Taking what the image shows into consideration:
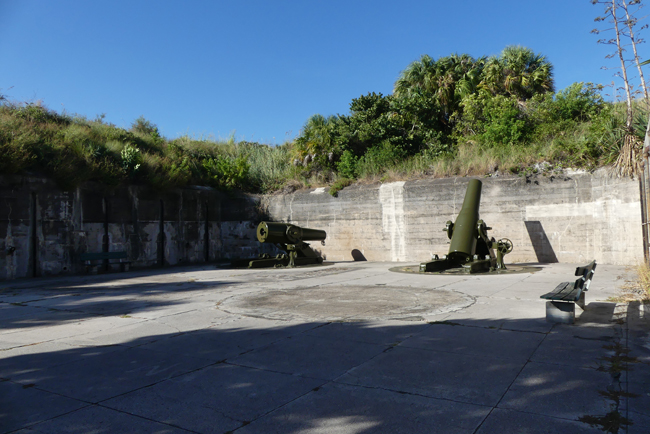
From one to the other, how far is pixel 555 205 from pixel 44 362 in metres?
13.8

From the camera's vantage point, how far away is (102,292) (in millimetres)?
8820

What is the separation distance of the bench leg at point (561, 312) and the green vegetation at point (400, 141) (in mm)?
8672

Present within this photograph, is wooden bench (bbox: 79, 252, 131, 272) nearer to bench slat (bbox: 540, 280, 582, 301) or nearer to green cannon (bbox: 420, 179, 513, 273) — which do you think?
green cannon (bbox: 420, 179, 513, 273)

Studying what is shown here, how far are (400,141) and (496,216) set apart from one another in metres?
7.90

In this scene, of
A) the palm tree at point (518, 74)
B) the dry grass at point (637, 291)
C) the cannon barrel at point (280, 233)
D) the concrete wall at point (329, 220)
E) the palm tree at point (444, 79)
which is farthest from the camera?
the palm tree at point (444, 79)

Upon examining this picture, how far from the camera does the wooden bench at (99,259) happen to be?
13117 millimetres

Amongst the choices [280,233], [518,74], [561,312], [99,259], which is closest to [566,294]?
[561,312]

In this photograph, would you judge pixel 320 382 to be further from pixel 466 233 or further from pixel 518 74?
pixel 518 74

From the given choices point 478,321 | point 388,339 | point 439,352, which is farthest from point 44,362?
point 478,321

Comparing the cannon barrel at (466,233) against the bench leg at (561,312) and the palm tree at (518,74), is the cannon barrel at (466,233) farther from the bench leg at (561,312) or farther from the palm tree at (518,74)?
the palm tree at (518,74)

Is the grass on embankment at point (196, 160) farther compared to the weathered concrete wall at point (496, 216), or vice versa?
the grass on embankment at point (196, 160)

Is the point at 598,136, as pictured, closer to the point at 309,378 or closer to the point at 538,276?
the point at 538,276

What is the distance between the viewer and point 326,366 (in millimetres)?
3762

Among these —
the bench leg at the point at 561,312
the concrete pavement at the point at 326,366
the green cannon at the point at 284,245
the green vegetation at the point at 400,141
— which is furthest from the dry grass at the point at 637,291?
the green cannon at the point at 284,245
